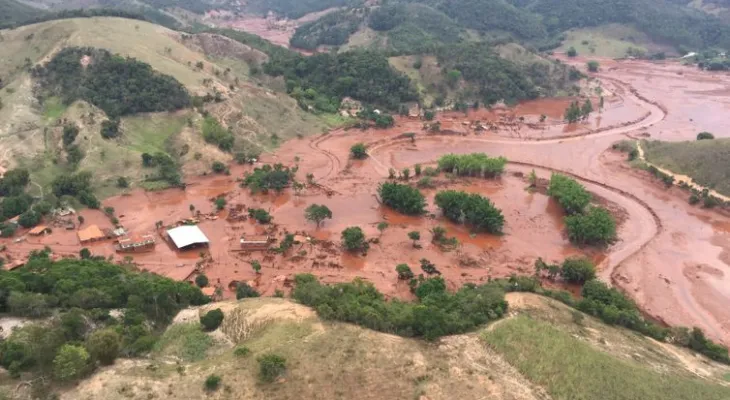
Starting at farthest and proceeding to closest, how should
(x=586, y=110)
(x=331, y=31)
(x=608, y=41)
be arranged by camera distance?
1. (x=608, y=41)
2. (x=331, y=31)
3. (x=586, y=110)

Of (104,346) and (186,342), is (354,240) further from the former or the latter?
(104,346)

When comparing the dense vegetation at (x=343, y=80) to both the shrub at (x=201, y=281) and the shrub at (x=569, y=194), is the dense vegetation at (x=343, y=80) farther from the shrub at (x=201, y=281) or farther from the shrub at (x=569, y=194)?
the shrub at (x=201, y=281)

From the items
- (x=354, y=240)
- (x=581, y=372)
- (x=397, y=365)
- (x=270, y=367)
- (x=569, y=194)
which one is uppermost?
(x=270, y=367)

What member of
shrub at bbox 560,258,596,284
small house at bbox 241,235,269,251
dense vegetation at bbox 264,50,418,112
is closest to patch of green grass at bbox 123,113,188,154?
small house at bbox 241,235,269,251

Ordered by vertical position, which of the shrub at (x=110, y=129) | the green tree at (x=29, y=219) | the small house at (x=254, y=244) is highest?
the shrub at (x=110, y=129)

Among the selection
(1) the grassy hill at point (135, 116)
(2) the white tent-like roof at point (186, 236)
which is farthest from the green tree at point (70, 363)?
(1) the grassy hill at point (135, 116)

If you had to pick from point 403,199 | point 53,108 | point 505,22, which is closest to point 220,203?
point 403,199
